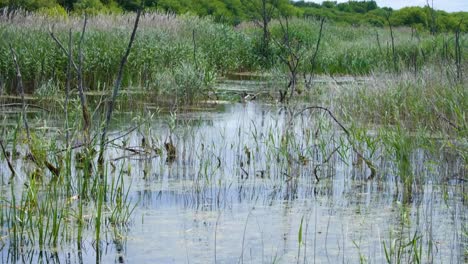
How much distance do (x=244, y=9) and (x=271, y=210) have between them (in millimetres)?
35789

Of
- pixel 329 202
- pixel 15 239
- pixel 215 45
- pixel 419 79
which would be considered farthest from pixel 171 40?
pixel 15 239

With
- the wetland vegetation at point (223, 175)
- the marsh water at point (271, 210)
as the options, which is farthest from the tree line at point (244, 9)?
the marsh water at point (271, 210)

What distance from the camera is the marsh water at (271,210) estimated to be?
13.9 feet

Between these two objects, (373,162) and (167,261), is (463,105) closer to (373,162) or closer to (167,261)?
(373,162)

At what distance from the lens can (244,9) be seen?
40.4m

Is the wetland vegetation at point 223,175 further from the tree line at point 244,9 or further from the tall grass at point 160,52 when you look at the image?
the tree line at point 244,9

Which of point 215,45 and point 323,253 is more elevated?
point 215,45

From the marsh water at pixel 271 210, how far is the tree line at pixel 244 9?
11151 millimetres

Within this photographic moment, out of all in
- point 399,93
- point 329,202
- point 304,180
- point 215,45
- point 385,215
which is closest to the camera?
point 385,215

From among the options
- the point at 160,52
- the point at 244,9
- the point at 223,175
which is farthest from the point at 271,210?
the point at 244,9

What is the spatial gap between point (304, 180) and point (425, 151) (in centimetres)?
114

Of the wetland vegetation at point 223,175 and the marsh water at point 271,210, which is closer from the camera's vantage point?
the marsh water at point 271,210

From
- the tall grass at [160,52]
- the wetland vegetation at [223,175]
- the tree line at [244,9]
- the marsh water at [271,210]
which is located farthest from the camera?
the tree line at [244,9]

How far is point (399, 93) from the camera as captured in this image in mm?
8312
